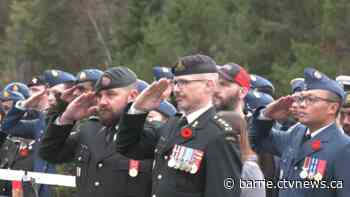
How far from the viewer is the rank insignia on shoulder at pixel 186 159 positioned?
6.33 m

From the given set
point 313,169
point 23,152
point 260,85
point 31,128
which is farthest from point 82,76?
point 23,152

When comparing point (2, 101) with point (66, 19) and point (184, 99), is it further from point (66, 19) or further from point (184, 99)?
point (66, 19)

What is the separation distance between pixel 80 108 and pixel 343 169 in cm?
216

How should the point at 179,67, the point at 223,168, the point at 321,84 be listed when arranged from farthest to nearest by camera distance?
the point at 321,84 < the point at 179,67 < the point at 223,168

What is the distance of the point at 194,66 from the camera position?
654cm

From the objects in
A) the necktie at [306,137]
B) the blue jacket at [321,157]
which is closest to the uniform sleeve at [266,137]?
the blue jacket at [321,157]

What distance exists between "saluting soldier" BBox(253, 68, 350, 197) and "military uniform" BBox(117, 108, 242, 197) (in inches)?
42.0

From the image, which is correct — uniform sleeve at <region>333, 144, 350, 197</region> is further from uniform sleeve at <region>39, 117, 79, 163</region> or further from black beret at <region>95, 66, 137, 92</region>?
uniform sleeve at <region>39, 117, 79, 163</region>

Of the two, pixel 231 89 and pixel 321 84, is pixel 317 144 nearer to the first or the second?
pixel 321 84

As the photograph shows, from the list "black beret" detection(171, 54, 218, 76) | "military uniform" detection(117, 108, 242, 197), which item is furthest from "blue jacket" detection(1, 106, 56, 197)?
"black beret" detection(171, 54, 218, 76)

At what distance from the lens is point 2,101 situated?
38.1 feet

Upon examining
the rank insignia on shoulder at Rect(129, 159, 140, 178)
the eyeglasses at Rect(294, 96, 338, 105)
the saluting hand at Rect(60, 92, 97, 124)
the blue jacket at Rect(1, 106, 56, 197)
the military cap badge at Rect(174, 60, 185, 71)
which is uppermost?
the military cap badge at Rect(174, 60, 185, 71)

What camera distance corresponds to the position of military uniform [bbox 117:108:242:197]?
6227 mm

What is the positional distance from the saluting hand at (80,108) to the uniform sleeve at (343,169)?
2.00m
